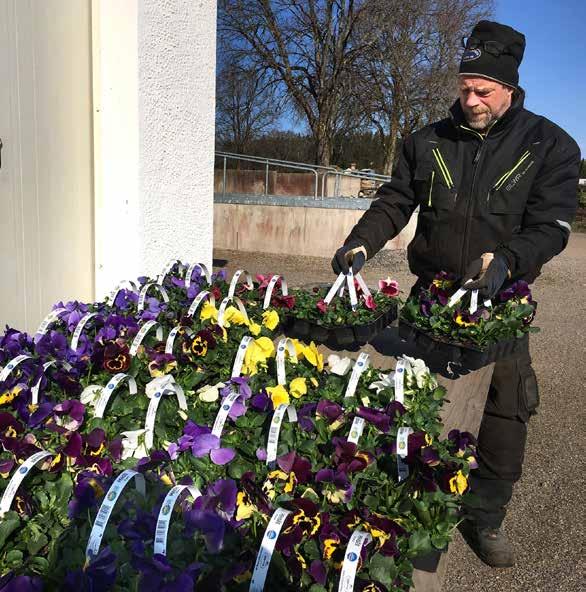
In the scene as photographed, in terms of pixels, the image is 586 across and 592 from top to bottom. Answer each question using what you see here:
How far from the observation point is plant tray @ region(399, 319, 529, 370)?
7.30 ft

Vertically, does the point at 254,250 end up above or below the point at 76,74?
below

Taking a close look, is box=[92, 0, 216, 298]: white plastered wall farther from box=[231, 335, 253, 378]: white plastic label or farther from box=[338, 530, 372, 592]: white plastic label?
box=[338, 530, 372, 592]: white plastic label

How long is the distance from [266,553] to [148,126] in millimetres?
2731

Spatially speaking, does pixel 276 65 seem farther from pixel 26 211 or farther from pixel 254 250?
pixel 26 211

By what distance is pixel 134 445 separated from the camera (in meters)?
1.42

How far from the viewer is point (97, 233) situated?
3252 millimetres

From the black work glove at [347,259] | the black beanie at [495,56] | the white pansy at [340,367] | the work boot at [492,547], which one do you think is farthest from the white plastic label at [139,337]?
the work boot at [492,547]

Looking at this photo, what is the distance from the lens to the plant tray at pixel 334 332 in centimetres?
245

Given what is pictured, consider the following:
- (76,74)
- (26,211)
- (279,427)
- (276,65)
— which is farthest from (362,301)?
(276,65)

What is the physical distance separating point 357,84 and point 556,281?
45.2 ft

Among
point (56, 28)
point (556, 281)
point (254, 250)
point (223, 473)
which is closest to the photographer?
point (223, 473)

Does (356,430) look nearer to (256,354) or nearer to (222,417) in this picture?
(222,417)

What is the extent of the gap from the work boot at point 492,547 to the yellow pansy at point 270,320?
1.34 meters

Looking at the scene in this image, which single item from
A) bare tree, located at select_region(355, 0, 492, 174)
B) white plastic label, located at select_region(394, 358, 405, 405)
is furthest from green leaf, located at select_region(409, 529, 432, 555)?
bare tree, located at select_region(355, 0, 492, 174)
